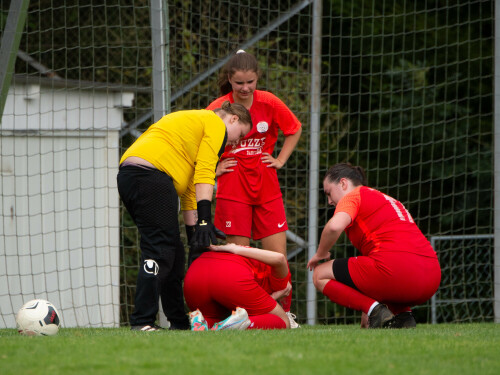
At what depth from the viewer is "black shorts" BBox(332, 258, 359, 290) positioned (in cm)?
498

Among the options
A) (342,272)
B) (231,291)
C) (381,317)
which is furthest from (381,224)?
(231,291)

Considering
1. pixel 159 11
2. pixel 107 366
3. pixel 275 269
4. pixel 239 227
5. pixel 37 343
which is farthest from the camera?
pixel 159 11

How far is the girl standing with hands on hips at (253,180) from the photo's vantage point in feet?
18.6

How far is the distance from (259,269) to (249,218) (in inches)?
29.1

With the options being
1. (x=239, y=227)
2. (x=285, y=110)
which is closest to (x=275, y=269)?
(x=239, y=227)

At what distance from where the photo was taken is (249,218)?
5.73 meters

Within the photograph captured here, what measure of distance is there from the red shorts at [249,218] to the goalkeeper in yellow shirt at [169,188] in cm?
64

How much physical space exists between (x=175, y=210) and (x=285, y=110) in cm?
140

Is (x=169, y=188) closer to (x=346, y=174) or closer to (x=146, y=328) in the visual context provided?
(x=146, y=328)

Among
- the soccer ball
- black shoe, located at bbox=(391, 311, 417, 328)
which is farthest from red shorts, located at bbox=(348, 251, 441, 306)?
the soccer ball

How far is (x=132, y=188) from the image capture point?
15.7 ft

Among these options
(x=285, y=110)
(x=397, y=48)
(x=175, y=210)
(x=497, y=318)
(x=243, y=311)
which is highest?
(x=397, y=48)

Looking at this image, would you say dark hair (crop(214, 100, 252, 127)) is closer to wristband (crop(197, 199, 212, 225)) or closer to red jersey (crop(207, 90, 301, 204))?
red jersey (crop(207, 90, 301, 204))

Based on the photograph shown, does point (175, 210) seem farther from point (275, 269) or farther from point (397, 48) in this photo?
point (397, 48)
